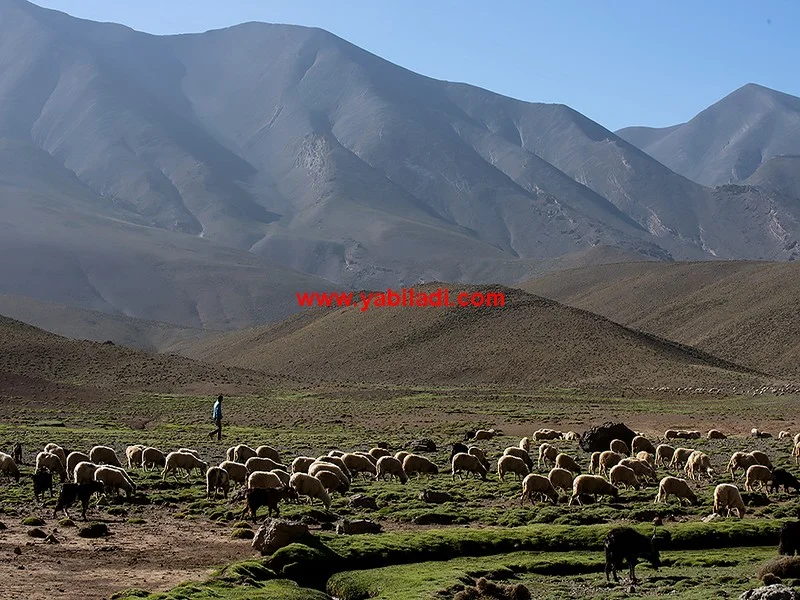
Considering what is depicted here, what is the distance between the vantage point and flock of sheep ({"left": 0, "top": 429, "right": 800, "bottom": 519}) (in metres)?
22.6

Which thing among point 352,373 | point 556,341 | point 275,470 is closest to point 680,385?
point 556,341

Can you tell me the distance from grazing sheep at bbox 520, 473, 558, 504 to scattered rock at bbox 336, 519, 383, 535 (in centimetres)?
470

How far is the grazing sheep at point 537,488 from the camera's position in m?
23.4

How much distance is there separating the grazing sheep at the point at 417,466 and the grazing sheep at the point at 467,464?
3.80ft

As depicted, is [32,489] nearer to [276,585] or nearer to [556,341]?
[276,585]

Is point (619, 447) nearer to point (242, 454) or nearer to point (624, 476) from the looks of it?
point (624, 476)

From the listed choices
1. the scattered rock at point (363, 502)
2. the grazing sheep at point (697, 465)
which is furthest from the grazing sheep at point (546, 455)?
the scattered rock at point (363, 502)

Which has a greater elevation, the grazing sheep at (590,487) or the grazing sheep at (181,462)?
the grazing sheep at (590,487)

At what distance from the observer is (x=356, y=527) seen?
1989 centimetres

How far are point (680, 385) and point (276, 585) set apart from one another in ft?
250

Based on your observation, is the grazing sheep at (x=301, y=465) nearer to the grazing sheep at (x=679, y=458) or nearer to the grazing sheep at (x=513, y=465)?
the grazing sheep at (x=513, y=465)

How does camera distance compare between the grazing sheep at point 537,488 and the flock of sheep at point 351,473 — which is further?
the grazing sheep at point 537,488

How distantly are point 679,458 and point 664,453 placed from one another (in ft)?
2.84

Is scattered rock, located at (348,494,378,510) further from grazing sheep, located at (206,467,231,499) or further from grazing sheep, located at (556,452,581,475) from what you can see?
grazing sheep, located at (556,452,581,475)
